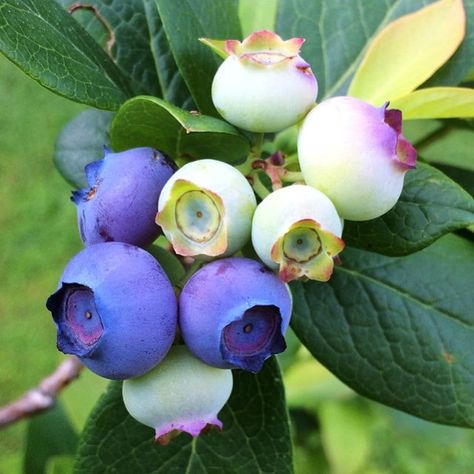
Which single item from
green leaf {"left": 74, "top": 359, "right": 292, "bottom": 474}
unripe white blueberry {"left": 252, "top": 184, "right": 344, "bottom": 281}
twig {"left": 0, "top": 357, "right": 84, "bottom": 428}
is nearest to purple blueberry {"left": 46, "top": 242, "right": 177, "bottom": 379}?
unripe white blueberry {"left": 252, "top": 184, "right": 344, "bottom": 281}

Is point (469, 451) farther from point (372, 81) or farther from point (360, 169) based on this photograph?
point (360, 169)

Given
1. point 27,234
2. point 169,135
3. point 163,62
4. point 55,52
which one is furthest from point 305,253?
point 27,234

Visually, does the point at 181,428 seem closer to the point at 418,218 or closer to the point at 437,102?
the point at 418,218

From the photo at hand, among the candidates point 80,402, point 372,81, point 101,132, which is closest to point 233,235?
point 372,81

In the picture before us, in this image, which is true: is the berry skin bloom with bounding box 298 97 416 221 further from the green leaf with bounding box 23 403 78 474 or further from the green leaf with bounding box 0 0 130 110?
the green leaf with bounding box 23 403 78 474

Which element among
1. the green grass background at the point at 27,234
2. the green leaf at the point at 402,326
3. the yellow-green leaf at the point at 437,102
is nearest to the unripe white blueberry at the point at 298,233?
the yellow-green leaf at the point at 437,102

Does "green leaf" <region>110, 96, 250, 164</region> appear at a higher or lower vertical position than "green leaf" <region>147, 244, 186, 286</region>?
higher

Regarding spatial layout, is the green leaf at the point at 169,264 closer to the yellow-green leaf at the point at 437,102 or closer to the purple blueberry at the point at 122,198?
the purple blueberry at the point at 122,198
